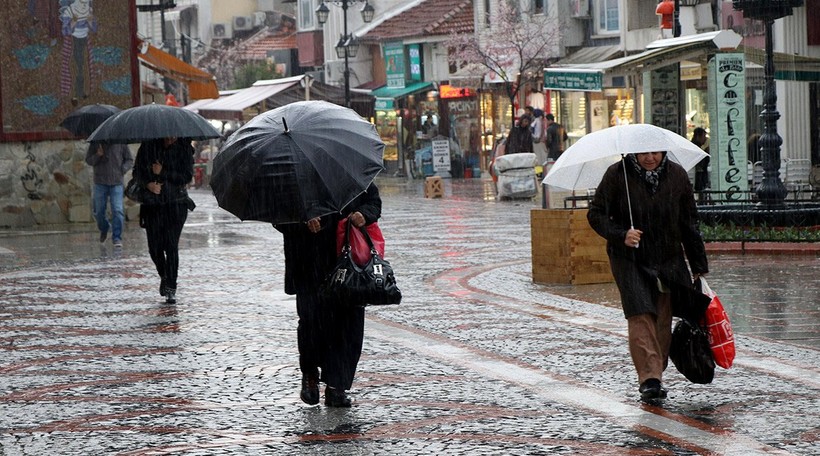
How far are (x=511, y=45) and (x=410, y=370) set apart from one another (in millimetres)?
37529

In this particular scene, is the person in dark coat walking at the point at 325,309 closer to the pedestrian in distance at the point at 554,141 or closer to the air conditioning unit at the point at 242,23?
the pedestrian in distance at the point at 554,141

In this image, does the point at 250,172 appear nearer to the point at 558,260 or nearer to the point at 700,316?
the point at 700,316

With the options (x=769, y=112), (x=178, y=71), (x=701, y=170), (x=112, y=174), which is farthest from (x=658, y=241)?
(x=178, y=71)

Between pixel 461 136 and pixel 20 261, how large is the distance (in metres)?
31.6

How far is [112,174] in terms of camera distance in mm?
20219

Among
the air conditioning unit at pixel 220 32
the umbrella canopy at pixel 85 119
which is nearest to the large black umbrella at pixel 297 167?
the umbrella canopy at pixel 85 119

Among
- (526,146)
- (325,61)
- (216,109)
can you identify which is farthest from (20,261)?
(325,61)

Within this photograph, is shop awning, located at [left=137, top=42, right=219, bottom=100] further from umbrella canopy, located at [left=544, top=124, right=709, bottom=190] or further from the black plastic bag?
the black plastic bag

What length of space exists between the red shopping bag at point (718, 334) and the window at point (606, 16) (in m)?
36.3

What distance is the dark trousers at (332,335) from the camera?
27.4 ft

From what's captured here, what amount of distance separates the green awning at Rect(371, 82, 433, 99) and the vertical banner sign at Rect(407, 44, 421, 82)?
29cm

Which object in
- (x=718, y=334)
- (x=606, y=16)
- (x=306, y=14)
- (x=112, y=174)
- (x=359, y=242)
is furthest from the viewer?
(x=306, y=14)

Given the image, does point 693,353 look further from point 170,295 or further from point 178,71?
point 178,71

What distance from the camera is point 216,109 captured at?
4616 cm
